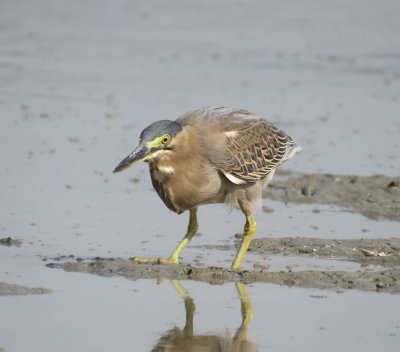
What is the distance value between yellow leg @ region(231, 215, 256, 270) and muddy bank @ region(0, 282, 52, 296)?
160 centimetres

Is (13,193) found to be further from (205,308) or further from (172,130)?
(205,308)

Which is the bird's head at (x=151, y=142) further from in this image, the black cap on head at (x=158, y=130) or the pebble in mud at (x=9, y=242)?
the pebble in mud at (x=9, y=242)

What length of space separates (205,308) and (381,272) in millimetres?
1540

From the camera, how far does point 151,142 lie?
6.44 metres

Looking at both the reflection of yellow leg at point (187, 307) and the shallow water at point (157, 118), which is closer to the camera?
the reflection of yellow leg at point (187, 307)

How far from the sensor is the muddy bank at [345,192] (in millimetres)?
9016

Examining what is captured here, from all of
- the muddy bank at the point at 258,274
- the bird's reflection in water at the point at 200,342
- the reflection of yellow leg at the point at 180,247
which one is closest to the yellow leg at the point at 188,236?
the reflection of yellow leg at the point at 180,247

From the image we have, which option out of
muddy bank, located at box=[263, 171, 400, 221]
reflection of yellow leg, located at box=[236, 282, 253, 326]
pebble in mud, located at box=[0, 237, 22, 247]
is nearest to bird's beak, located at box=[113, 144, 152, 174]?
reflection of yellow leg, located at box=[236, 282, 253, 326]

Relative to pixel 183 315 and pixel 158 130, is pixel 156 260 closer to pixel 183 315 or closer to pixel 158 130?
pixel 158 130

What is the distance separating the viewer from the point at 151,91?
44.9 ft

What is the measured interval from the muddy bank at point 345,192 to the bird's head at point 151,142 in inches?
113

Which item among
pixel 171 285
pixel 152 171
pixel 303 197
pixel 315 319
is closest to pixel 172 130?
pixel 152 171

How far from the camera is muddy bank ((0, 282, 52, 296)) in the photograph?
616 cm

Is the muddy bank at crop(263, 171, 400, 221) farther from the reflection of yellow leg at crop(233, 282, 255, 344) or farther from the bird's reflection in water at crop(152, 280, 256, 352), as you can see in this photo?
the bird's reflection in water at crop(152, 280, 256, 352)
